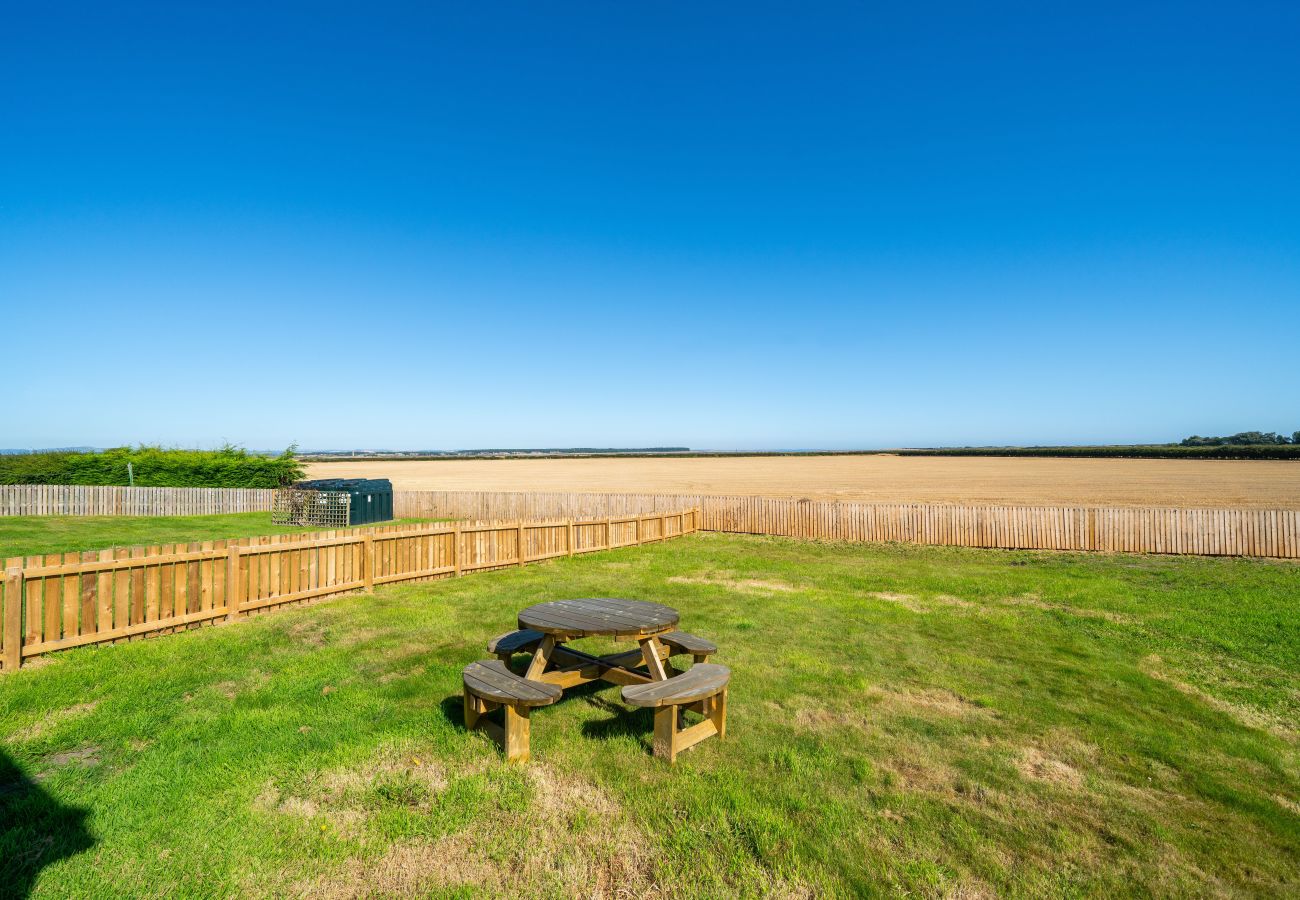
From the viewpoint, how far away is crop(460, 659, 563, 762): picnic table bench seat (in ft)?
14.1

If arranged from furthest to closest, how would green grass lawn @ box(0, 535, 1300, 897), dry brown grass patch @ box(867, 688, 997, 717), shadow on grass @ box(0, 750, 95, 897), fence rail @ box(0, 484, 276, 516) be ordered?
fence rail @ box(0, 484, 276, 516) → dry brown grass patch @ box(867, 688, 997, 717) → green grass lawn @ box(0, 535, 1300, 897) → shadow on grass @ box(0, 750, 95, 897)

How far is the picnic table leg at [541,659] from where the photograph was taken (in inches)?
201

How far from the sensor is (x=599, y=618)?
541cm

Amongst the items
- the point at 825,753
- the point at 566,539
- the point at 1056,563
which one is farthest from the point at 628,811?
the point at 1056,563

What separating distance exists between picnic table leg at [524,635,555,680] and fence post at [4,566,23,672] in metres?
5.42

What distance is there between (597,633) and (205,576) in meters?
6.19

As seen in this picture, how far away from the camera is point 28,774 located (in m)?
4.05

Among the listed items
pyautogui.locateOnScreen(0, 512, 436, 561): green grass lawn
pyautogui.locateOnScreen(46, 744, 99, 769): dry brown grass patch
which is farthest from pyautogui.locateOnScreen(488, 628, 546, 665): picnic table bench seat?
pyautogui.locateOnScreen(0, 512, 436, 561): green grass lawn

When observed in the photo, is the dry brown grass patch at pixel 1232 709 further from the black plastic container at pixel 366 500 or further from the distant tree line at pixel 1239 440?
the distant tree line at pixel 1239 440

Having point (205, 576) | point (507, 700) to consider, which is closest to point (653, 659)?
point (507, 700)

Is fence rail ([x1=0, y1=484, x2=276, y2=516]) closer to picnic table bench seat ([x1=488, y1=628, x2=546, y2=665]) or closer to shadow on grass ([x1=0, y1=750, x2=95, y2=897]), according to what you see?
picnic table bench seat ([x1=488, y1=628, x2=546, y2=665])

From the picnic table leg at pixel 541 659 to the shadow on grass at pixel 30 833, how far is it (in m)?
2.80

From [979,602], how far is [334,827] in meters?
9.90

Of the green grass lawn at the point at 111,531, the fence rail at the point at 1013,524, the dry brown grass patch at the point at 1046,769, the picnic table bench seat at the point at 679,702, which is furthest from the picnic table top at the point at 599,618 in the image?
the fence rail at the point at 1013,524
